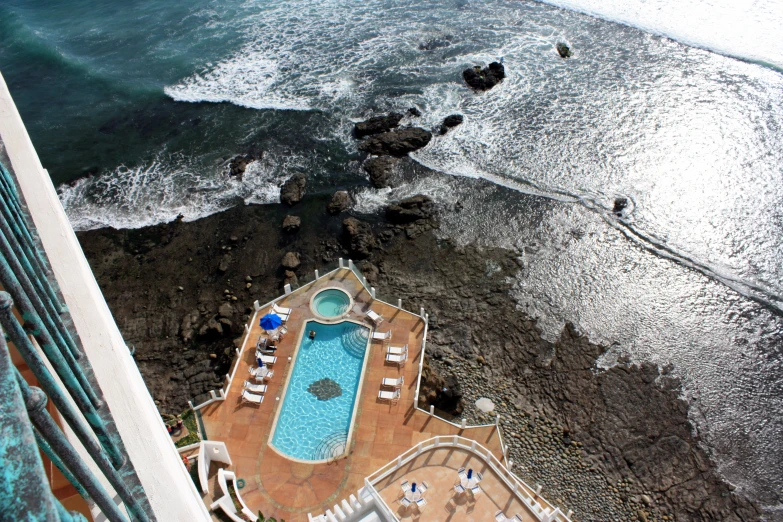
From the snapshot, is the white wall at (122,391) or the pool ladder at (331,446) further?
the pool ladder at (331,446)

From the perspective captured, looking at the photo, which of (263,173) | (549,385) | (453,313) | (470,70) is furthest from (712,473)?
(470,70)

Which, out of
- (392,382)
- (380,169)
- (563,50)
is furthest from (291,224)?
(563,50)

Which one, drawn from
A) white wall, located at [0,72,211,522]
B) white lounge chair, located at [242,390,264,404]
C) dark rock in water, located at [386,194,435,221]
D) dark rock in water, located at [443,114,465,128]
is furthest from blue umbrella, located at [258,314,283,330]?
dark rock in water, located at [443,114,465,128]

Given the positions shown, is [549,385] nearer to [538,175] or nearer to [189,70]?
[538,175]

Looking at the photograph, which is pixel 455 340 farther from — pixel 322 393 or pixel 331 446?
pixel 331 446

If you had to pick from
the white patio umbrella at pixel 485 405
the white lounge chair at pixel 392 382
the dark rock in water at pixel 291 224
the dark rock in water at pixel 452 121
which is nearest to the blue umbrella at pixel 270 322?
the white lounge chair at pixel 392 382

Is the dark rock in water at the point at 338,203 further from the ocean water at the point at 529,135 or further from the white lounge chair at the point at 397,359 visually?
the white lounge chair at the point at 397,359
